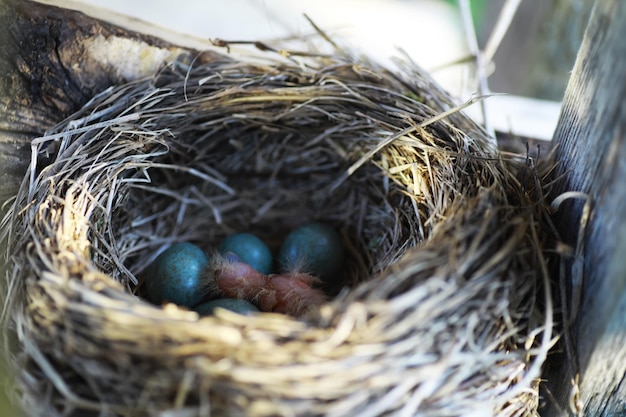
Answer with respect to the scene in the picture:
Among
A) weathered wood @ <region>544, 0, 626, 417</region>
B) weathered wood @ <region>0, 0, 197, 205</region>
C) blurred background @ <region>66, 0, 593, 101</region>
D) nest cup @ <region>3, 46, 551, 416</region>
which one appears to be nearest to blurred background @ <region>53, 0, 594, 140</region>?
blurred background @ <region>66, 0, 593, 101</region>

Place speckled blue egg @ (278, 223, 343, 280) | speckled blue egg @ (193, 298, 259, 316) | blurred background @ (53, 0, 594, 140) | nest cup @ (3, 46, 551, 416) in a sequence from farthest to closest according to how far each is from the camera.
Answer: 1. blurred background @ (53, 0, 594, 140)
2. speckled blue egg @ (278, 223, 343, 280)
3. speckled blue egg @ (193, 298, 259, 316)
4. nest cup @ (3, 46, 551, 416)

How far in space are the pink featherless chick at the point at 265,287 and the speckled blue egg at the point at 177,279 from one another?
38 millimetres

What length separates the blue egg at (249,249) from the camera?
1.68 meters

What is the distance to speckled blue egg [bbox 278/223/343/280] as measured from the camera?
167 cm

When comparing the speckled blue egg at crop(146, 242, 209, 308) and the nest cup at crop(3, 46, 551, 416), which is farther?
the speckled blue egg at crop(146, 242, 209, 308)

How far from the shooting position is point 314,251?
5.50ft

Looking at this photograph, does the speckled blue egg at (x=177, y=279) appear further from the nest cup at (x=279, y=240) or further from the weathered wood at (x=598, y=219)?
the weathered wood at (x=598, y=219)

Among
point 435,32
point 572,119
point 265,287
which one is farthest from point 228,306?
point 435,32

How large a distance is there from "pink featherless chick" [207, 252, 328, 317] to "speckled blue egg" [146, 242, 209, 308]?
0.04 metres

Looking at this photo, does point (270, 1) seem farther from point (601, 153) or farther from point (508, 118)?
point (601, 153)

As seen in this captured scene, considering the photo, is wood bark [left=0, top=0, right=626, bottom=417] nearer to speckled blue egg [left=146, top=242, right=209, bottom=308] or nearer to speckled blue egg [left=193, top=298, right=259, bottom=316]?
speckled blue egg [left=146, top=242, right=209, bottom=308]

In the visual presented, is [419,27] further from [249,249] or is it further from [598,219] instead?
[598,219]

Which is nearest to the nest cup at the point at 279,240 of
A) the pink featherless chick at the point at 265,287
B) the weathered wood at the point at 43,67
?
the weathered wood at the point at 43,67

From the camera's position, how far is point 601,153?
1.13 metres
